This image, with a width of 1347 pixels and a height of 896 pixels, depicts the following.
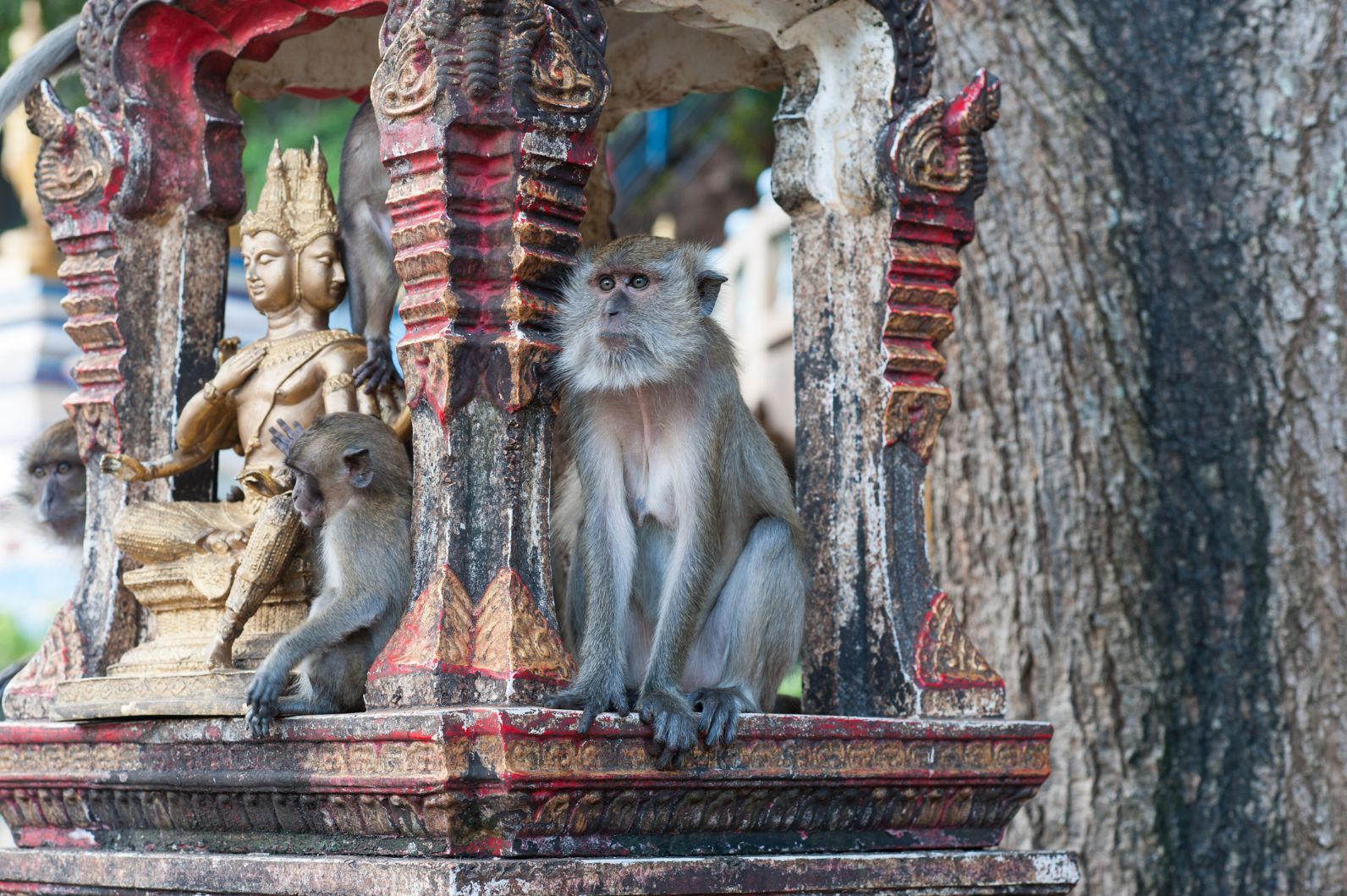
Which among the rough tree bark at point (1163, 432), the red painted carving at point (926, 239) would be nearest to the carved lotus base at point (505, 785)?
the red painted carving at point (926, 239)

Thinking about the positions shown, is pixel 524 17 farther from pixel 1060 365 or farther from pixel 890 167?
pixel 1060 365

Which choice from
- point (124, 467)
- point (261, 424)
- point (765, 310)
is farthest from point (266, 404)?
point (765, 310)

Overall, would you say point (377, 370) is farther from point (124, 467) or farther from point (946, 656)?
point (946, 656)

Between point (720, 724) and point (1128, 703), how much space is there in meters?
2.93

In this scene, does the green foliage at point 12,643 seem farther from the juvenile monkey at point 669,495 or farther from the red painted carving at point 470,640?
the red painted carving at point 470,640

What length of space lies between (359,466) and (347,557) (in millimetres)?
241

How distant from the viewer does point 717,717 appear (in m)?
3.97

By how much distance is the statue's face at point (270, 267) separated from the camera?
4.91 meters

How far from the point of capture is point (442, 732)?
141 inches

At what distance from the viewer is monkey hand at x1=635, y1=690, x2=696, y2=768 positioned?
3857 millimetres

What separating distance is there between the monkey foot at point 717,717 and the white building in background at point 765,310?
7.42m

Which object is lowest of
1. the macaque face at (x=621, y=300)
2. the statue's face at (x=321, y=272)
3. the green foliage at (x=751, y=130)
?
the macaque face at (x=621, y=300)

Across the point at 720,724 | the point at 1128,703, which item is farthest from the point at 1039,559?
the point at 720,724

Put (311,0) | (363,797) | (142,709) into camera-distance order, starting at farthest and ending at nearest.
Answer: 1. (311,0)
2. (142,709)
3. (363,797)
